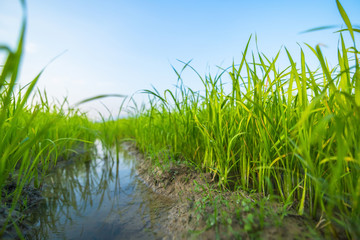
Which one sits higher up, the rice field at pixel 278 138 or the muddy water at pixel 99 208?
the rice field at pixel 278 138

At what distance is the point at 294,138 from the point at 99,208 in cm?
144

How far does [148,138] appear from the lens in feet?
8.55

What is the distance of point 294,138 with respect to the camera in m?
1.13

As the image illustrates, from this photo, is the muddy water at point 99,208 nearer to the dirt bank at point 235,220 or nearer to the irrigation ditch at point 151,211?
the irrigation ditch at point 151,211

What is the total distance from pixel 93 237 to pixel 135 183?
0.84 meters

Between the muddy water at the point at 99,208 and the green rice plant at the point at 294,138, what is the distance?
1.80 feet

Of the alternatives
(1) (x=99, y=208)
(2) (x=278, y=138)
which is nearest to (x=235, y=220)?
(2) (x=278, y=138)

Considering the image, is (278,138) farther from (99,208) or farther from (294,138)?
(99,208)

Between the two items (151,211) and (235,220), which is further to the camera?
(151,211)

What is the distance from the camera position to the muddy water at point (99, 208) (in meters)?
1.11

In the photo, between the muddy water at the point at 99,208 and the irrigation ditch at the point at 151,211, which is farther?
the muddy water at the point at 99,208

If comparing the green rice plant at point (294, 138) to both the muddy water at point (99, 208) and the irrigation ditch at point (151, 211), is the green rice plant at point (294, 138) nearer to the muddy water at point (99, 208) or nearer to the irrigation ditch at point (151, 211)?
the irrigation ditch at point (151, 211)

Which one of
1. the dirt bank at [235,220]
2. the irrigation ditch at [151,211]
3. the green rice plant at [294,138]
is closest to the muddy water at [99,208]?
the irrigation ditch at [151,211]

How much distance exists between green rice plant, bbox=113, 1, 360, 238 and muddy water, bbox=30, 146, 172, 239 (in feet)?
1.80
